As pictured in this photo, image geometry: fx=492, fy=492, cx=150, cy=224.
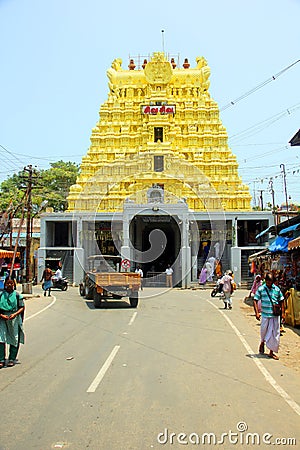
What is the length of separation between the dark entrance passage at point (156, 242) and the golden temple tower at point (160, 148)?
2008 millimetres

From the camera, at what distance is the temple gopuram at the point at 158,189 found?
110ft

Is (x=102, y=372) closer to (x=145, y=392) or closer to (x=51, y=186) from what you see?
(x=145, y=392)

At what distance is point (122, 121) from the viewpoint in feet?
136

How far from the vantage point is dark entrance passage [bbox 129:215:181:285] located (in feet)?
117

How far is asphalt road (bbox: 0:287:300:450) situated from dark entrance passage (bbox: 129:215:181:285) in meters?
23.0

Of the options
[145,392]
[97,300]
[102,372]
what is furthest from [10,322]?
[97,300]

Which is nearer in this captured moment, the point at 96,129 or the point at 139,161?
the point at 139,161

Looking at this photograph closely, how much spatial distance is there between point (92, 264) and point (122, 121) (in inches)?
744

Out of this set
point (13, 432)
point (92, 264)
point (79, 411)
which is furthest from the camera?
point (92, 264)

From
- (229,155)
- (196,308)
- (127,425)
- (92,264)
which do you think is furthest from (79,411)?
(229,155)

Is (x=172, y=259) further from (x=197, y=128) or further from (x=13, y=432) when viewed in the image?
(x=13, y=432)

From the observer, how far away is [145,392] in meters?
6.56

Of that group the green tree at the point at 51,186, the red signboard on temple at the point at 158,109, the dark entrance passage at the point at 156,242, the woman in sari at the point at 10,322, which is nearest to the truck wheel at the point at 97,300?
the woman in sari at the point at 10,322

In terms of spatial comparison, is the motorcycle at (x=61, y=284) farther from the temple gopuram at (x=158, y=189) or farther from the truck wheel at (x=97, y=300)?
the truck wheel at (x=97, y=300)
